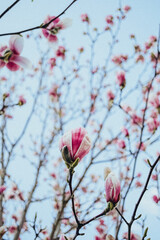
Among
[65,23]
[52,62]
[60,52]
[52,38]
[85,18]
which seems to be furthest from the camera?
[85,18]

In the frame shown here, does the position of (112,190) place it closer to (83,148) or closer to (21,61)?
(83,148)

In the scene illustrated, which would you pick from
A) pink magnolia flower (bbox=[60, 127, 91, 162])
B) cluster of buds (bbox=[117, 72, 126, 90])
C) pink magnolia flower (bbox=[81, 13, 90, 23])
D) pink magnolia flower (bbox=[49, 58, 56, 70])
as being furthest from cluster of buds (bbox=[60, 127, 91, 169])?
pink magnolia flower (bbox=[81, 13, 90, 23])

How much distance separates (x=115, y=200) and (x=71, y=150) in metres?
0.24

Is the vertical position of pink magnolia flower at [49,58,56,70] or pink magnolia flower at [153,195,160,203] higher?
pink magnolia flower at [49,58,56,70]

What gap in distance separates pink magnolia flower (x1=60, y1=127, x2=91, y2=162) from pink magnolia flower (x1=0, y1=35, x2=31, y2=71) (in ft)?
2.25

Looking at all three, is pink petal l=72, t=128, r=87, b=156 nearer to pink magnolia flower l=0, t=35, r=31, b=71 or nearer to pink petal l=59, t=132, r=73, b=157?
pink petal l=59, t=132, r=73, b=157

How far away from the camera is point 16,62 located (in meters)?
1.25

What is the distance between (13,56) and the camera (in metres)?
1.23

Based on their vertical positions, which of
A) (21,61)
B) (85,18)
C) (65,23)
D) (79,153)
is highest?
(85,18)

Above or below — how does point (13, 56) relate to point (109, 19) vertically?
below

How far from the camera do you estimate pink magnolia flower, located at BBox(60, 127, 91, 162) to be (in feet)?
2.48

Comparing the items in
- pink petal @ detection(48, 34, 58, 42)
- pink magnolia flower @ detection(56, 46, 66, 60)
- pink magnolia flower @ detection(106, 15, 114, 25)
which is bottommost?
pink petal @ detection(48, 34, 58, 42)

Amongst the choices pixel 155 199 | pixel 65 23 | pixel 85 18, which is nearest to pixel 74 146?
pixel 65 23

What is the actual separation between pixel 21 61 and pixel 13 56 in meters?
0.05
